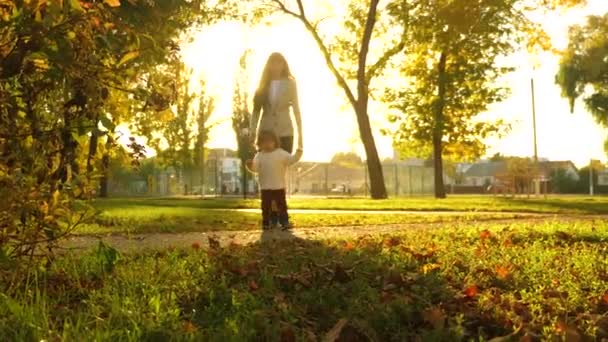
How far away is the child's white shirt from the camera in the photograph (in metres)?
7.83

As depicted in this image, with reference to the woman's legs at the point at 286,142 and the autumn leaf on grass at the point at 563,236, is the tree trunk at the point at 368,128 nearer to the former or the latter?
the woman's legs at the point at 286,142

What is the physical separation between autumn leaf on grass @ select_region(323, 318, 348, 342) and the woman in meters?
5.54

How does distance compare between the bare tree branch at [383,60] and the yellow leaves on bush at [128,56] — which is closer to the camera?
the yellow leaves on bush at [128,56]

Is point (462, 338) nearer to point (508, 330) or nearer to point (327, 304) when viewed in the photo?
point (508, 330)

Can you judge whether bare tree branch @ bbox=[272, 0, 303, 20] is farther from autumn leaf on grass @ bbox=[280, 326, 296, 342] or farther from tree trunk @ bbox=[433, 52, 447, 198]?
autumn leaf on grass @ bbox=[280, 326, 296, 342]

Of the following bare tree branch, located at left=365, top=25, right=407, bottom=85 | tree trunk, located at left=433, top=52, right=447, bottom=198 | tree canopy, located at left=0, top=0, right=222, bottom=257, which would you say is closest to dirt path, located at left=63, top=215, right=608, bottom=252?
tree canopy, located at left=0, top=0, right=222, bottom=257

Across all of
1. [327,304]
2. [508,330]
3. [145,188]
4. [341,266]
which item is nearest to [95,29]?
[327,304]

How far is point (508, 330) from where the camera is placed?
2.68m

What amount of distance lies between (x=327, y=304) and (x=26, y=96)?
63.1 inches

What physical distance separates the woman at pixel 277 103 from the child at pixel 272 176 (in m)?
0.33

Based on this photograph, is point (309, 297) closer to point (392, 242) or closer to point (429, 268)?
point (429, 268)

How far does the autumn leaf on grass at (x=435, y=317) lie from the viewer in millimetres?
2674

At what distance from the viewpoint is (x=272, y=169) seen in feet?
25.7

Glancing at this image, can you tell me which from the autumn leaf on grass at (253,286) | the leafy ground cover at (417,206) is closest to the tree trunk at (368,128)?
the leafy ground cover at (417,206)
